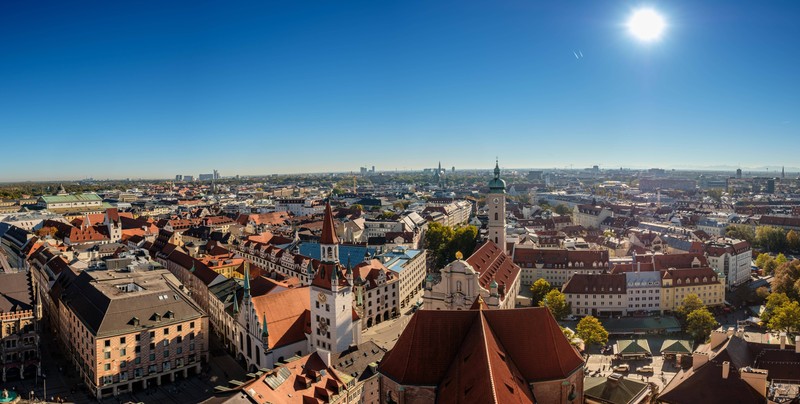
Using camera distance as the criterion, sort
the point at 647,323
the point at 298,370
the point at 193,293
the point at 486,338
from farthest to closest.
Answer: the point at 193,293, the point at 647,323, the point at 298,370, the point at 486,338

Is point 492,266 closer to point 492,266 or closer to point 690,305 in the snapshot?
point 492,266

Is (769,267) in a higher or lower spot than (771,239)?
lower

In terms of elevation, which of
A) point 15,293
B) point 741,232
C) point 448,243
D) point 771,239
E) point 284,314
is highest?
point 15,293

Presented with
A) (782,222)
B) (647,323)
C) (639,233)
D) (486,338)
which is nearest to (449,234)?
(639,233)

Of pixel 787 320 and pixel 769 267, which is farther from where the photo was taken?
pixel 769 267

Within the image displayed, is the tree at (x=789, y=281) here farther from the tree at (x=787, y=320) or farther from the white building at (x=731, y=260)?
the tree at (x=787, y=320)

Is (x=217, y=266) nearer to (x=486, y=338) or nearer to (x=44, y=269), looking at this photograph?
(x=44, y=269)

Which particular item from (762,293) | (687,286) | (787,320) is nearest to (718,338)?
(787,320)

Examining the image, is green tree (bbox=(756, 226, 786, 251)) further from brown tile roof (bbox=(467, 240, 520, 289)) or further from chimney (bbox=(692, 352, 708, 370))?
chimney (bbox=(692, 352, 708, 370))

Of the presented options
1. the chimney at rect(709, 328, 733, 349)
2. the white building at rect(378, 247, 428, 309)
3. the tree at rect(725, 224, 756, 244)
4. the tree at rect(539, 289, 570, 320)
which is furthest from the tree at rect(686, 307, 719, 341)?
the tree at rect(725, 224, 756, 244)
